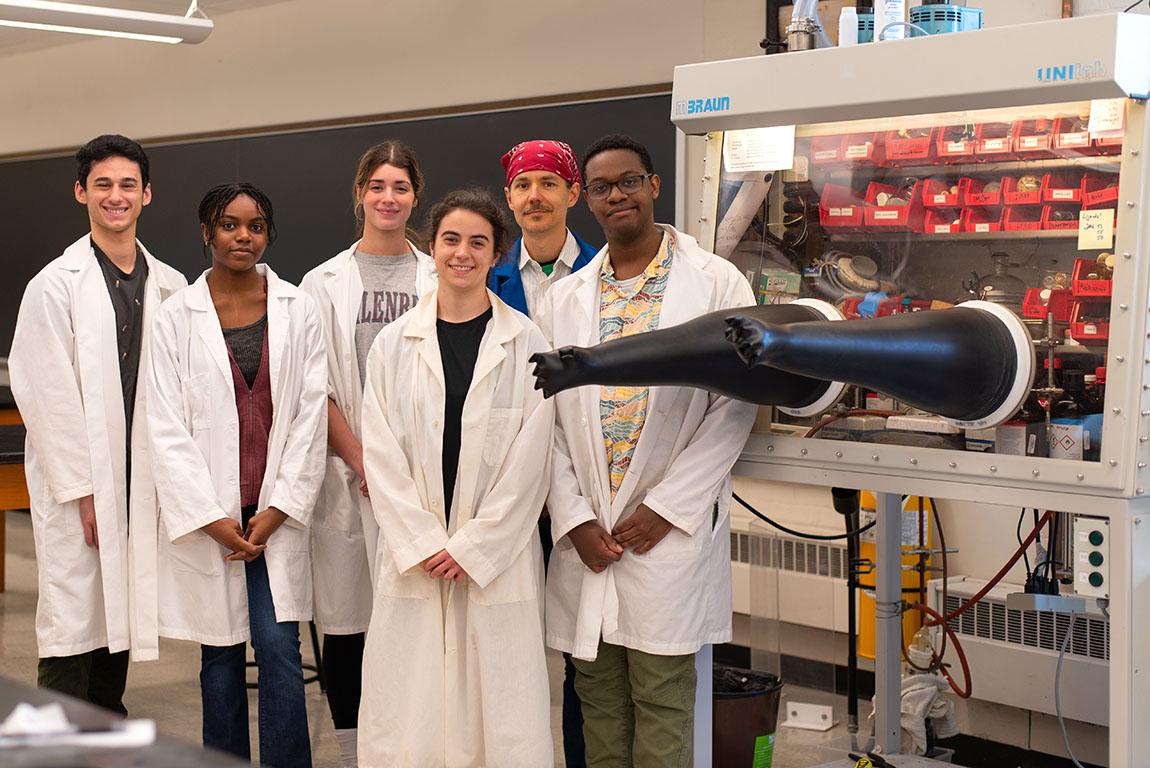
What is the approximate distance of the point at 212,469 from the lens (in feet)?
8.67

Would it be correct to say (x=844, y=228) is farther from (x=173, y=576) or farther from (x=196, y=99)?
(x=196, y=99)

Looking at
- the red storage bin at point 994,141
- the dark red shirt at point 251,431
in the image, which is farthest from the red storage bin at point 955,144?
the dark red shirt at point 251,431

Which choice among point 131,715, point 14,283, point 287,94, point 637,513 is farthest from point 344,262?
point 14,283

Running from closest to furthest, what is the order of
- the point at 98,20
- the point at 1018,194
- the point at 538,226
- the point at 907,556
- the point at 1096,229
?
1. the point at 1096,229
2. the point at 1018,194
3. the point at 538,226
4. the point at 907,556
5. the point at 98,20

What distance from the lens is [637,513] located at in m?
2.39

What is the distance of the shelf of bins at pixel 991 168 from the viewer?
2.13 meters

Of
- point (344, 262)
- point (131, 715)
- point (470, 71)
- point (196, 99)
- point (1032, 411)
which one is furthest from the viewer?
point (196, 99)

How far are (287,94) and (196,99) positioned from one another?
80 centimetres

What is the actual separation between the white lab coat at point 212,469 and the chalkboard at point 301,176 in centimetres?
214

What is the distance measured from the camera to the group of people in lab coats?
2.45m

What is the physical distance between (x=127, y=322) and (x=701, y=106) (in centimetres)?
151

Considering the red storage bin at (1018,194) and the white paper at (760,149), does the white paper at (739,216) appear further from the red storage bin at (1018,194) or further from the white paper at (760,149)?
the red storage bin at (1018,194)

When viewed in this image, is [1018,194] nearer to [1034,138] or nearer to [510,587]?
[1034,138]

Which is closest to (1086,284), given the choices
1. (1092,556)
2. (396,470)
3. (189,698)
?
(1092,556)
